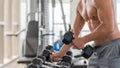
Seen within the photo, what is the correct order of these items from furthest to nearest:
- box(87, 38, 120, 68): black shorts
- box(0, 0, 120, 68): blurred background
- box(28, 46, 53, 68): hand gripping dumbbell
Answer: box(0, 0, 120, 68): blurred background → box(28, 46, 53, 68): hand gripping dumbbell → box(87, 38, 120, 68): black shorts

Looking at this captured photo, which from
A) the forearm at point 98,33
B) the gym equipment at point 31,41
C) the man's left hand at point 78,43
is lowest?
the gym equipment at point 31,41

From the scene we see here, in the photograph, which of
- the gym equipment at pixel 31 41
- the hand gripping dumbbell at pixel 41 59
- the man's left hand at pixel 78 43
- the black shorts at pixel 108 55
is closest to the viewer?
the man's left hand at pixel 78 43

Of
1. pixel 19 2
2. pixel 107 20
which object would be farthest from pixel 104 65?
pixel 19 2

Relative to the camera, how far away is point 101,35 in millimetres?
1755

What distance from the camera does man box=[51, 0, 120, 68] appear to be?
1740mm

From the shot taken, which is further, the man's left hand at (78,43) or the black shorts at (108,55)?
the black shorts at (108,55)

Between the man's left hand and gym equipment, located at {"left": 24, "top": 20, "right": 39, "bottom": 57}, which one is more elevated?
the man's left hand

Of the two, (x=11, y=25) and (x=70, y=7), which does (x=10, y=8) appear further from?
(x=70, y=7)

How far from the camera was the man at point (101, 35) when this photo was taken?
1740 millimetres

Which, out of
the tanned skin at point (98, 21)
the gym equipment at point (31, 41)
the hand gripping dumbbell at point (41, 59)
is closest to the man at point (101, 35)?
the tanned skin at point (98, 21)

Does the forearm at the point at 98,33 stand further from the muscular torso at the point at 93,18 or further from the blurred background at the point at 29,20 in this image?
the blurred background at the point at 29,20

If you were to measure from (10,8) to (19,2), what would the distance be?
1.68 feet

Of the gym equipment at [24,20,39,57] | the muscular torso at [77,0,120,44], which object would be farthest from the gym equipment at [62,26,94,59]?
the gym equipment at [24,20,39,57]

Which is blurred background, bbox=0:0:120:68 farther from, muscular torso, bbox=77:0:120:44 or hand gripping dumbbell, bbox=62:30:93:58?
hand gripping dumbbell, bbox=62:30:93:58
